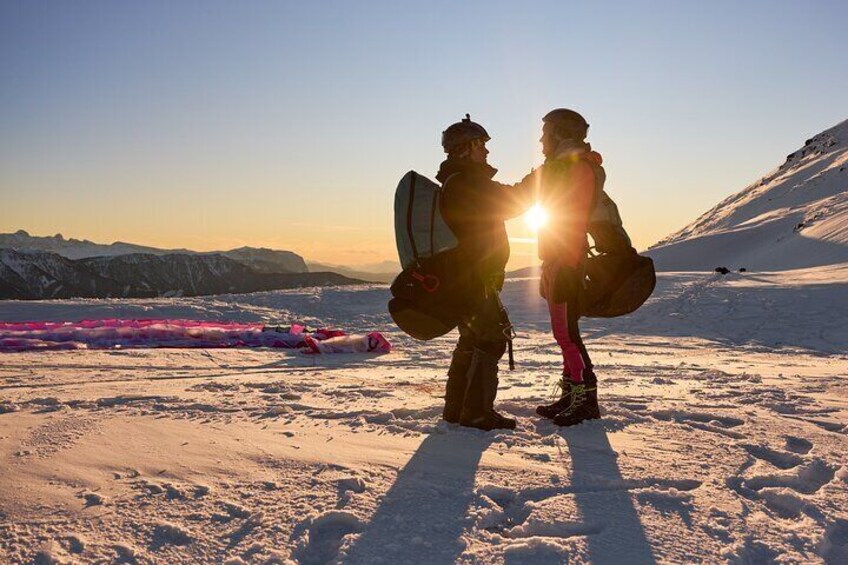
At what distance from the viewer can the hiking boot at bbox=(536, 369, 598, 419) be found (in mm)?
3941

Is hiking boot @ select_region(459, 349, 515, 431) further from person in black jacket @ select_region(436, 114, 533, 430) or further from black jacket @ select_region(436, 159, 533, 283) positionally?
black jacket @ select_region(436, 159, 533, 283)

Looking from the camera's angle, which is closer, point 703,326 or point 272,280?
point 703,326

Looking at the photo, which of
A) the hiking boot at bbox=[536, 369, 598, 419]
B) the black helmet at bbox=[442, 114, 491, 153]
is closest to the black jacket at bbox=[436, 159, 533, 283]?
the black helmet at bbox=[442, 114, 491, 153]

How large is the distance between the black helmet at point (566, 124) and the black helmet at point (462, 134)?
1.74 ft

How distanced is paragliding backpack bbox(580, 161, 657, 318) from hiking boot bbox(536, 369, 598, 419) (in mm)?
431

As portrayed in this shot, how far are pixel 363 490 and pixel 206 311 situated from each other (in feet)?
39.3

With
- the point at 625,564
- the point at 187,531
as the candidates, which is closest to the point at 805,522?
the point at 625,564

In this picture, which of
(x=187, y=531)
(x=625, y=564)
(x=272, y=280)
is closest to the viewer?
(x=625, y=564)

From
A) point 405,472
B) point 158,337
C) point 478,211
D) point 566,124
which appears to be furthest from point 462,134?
point 158,337

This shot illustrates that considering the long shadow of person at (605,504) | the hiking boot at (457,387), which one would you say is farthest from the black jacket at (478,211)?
the long shadow of person at (605,504)

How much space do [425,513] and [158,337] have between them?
779 centimetres

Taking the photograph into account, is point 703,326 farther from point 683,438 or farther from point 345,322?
point 683,438

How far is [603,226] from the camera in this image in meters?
3.98

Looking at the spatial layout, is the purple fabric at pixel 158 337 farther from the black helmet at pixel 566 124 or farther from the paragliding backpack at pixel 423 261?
the black helmet at pixel 566 124
